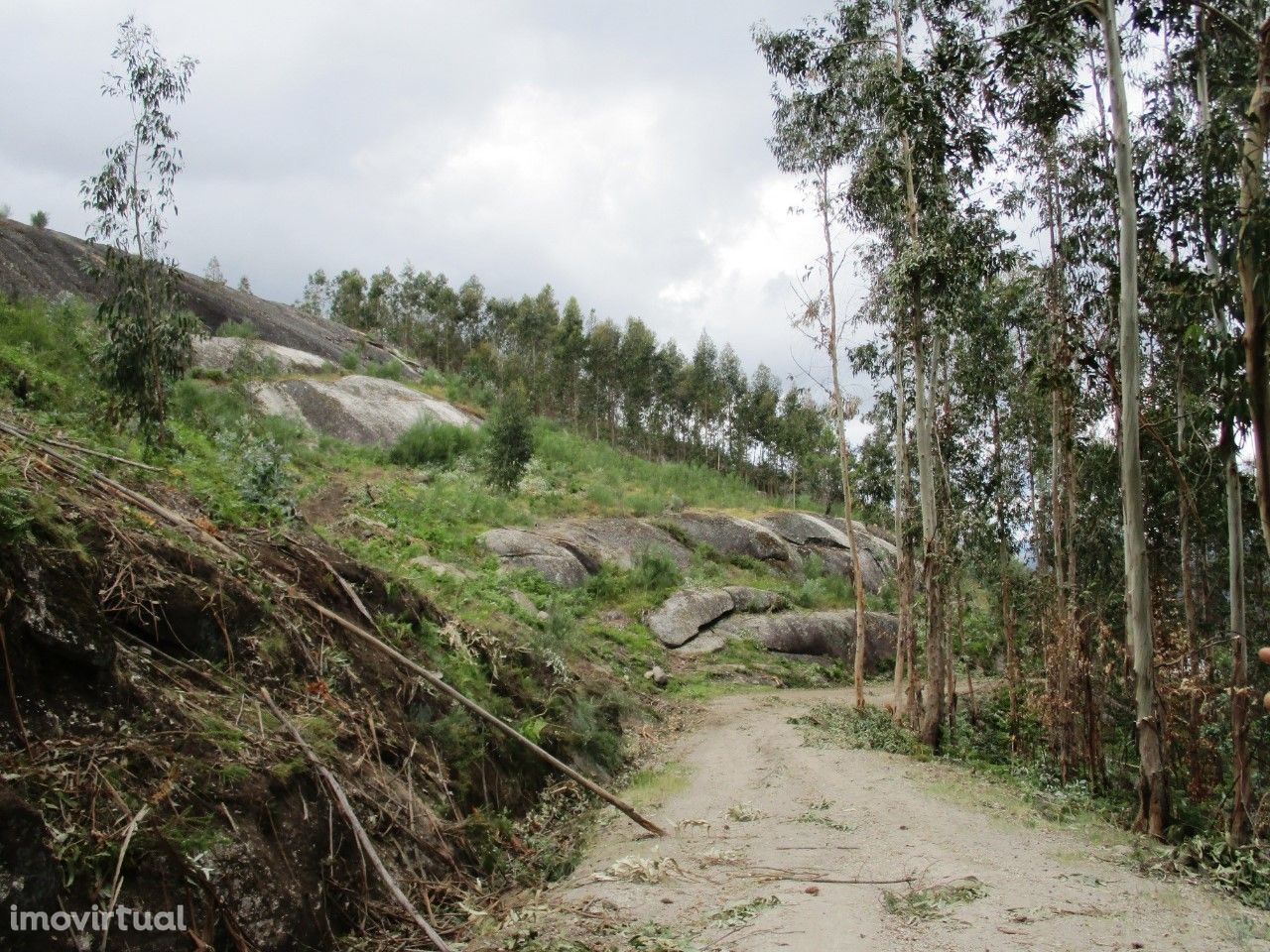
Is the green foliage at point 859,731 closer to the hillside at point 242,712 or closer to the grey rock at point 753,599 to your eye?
the hillside at point 242,712

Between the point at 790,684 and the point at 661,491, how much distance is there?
1587 centimetres

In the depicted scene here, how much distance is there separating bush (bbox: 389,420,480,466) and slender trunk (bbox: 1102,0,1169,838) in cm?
2813

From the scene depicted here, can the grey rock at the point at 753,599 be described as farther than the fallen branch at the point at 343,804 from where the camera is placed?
Yes

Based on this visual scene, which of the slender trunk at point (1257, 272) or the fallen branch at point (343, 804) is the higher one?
the slender trunk at point (1257, 272)

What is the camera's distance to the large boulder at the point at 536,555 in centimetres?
2480

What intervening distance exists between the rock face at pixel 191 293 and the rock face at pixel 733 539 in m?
15.0

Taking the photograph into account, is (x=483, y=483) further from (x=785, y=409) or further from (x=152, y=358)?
(x=785, y=409)


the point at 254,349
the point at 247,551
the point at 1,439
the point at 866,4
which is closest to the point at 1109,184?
the point at 866,4

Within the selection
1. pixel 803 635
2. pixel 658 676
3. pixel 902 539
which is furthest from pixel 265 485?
pixel 803 635

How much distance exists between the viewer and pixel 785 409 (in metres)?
61.6

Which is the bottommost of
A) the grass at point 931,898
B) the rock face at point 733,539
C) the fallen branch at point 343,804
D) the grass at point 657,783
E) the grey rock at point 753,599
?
the grass at point 657,783

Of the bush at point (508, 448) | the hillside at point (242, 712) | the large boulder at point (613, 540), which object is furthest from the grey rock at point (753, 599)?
the hillside at point (242, 712)

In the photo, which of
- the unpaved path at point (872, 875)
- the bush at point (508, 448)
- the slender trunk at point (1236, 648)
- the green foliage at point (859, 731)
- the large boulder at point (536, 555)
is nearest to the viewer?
the unpaved path at point (872, 875)

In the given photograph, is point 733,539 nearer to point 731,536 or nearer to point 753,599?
point 731,536
